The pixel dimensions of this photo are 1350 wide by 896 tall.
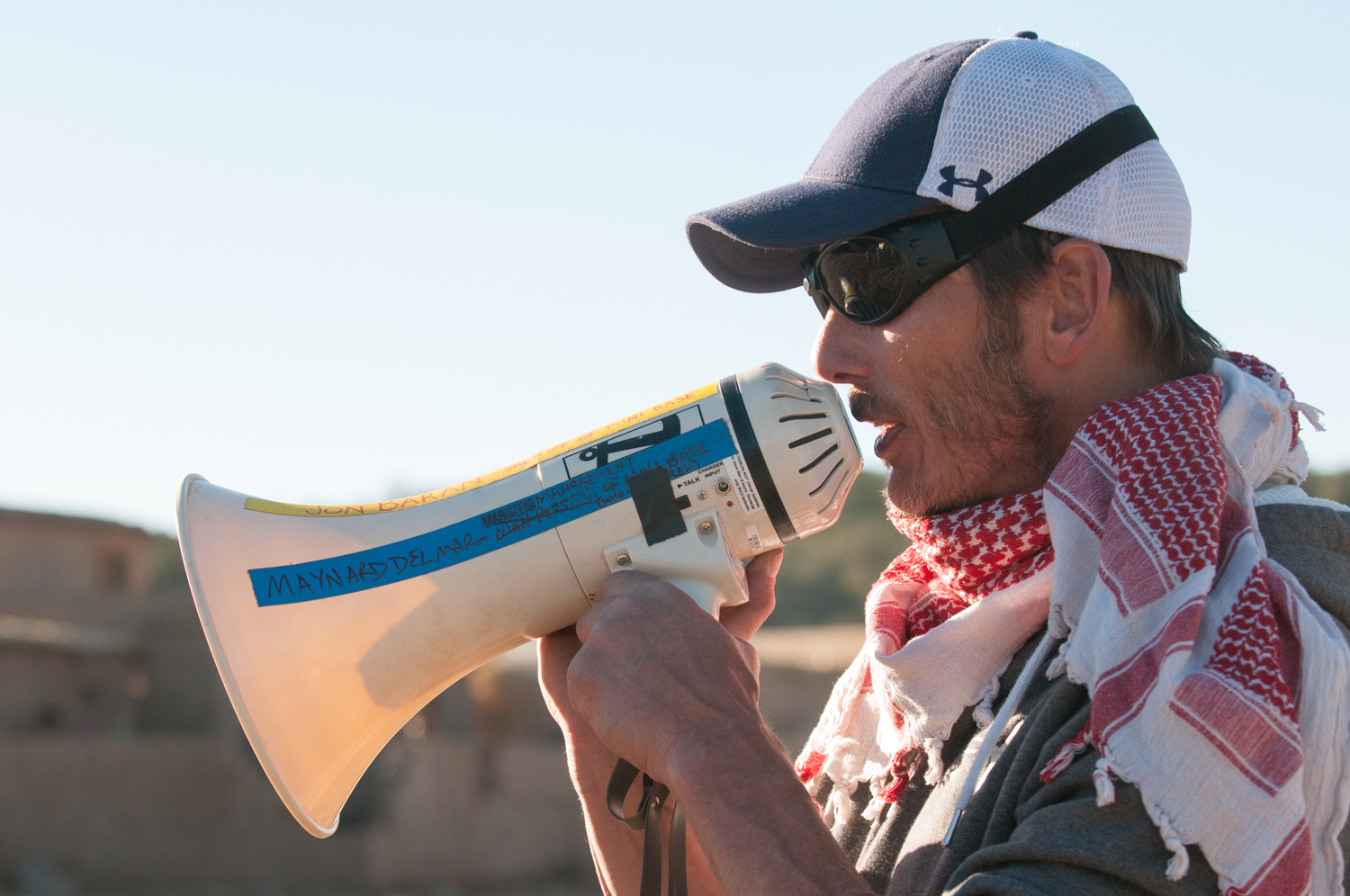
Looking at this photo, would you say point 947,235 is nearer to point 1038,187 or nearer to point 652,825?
point 1038,187

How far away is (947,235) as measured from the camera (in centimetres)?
208

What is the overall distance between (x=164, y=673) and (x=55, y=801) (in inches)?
125

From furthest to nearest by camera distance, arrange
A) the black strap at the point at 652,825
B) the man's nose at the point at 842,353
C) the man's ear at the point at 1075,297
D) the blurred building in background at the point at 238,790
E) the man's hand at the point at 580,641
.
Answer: the blurred building in background at the point at 238,790, the man's hand at the point at 580,641, the man's nose at the point at 842,353, the man's ear at the point at 1075,297, the black strap at the point at 652,825

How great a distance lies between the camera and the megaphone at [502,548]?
2100 mm

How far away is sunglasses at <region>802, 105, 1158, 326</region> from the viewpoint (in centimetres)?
204

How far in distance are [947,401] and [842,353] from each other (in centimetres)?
21

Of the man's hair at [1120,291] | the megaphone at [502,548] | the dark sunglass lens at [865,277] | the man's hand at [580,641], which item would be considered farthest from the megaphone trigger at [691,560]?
the man's hair at [1120,291]

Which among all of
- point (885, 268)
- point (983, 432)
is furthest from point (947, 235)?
point (983, 432)

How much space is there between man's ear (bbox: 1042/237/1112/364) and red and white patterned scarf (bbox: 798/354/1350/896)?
0.73ft

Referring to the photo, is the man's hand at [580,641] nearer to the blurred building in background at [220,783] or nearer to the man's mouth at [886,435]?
the man's mouth at [886,435]

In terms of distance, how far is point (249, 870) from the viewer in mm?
12758

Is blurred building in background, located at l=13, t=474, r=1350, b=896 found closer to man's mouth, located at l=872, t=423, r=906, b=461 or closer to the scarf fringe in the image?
man's mouth, located at l=872, t=423, r=906, b=461

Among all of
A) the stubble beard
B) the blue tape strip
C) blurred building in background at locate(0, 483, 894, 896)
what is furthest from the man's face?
blurred building in background at locate(0, 483, 894, 896)

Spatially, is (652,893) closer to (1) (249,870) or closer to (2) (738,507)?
(2) (738,507)
